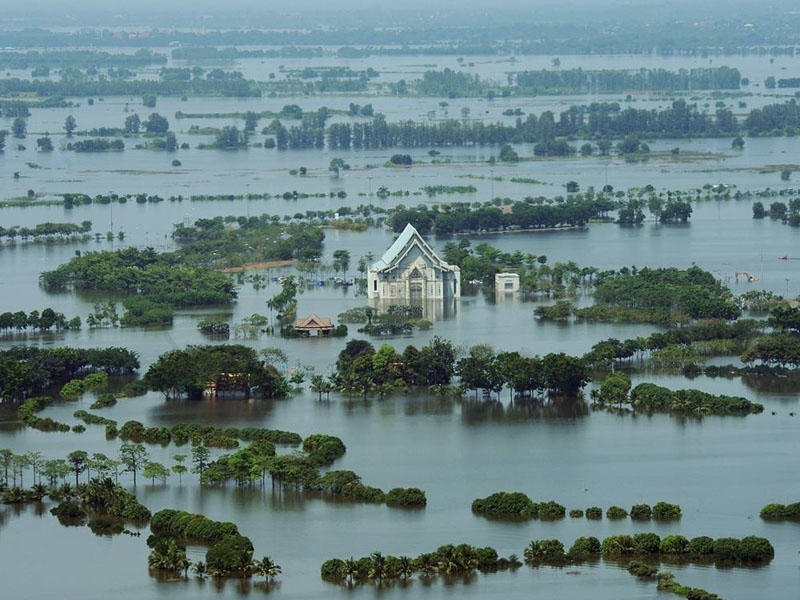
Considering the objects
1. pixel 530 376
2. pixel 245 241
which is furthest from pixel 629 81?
pixel 530 376

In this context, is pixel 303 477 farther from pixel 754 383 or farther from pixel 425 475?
pixel 754 383

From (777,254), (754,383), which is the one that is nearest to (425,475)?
(754,383)

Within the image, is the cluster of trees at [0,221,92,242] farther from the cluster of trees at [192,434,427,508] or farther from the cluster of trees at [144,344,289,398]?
the cluster of trees at [192,434,427,508]

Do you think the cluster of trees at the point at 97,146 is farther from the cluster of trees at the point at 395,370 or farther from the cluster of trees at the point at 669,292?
the cluster of trees at the point at 395,370

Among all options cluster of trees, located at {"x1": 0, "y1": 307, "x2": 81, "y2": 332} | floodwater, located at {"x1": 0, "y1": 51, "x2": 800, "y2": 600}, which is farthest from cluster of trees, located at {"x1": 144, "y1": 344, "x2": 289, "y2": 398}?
cluster of trees, located at {"x1": 0, "y1": 307, "x2": 81, "y2": 332}

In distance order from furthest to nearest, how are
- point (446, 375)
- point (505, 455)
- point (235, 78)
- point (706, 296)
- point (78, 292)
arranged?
point (235, 78)
point (78, 292)
point (706, 296)
point (446, 375)
point (505, 455)

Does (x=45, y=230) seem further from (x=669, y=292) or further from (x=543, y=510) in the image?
(x=543, y=510)
